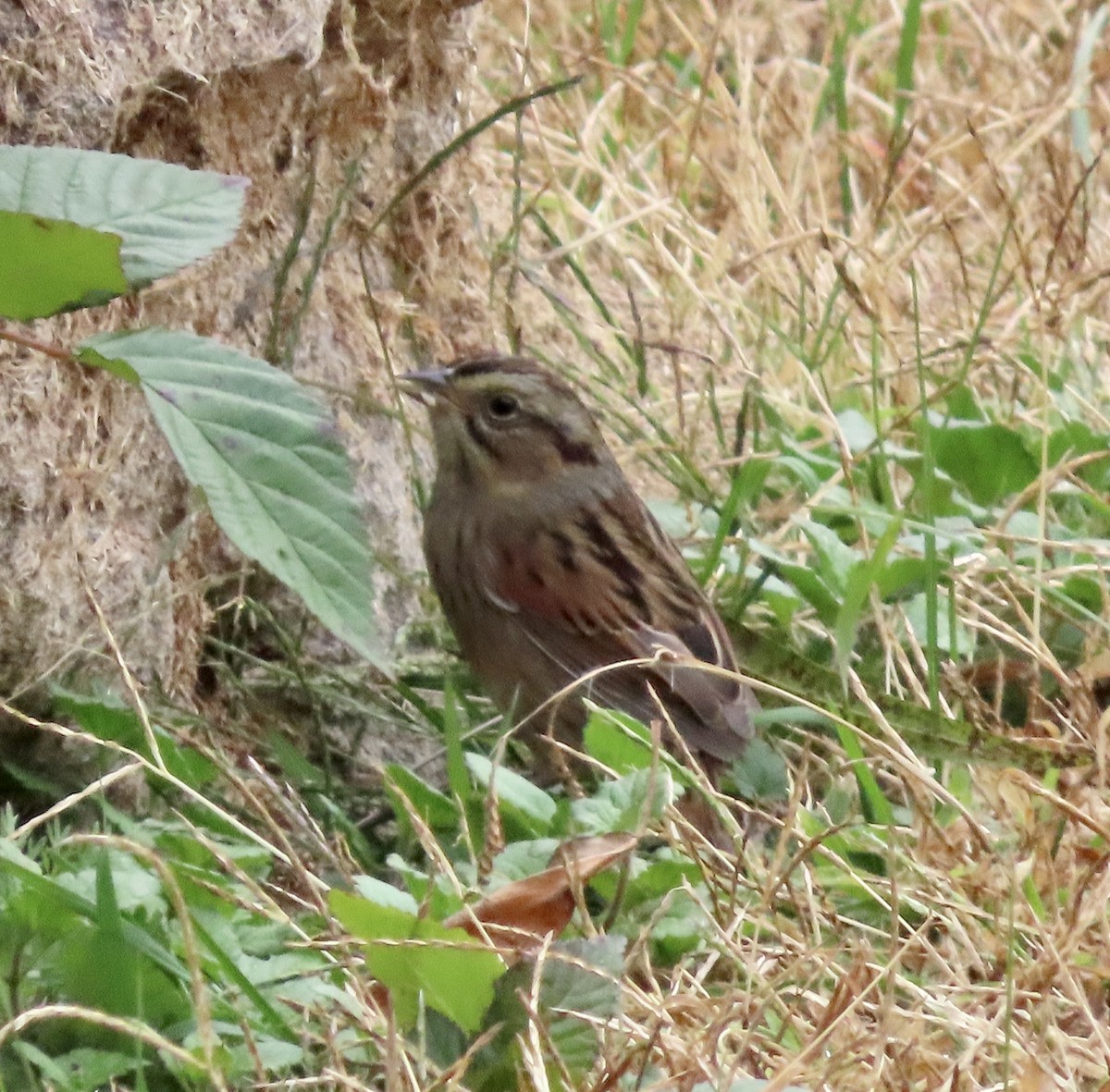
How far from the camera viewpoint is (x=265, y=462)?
6.82 ft

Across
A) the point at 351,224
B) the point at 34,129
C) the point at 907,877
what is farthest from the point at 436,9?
the point at 907,877

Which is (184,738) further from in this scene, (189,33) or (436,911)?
(189,33)

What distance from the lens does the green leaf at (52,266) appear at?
2021 mm

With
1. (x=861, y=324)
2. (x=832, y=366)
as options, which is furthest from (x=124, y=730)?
(x=861, y=324)

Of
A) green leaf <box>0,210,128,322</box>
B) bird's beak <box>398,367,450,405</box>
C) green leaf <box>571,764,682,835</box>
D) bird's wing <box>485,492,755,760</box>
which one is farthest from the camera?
bird's beak <box>398,367,450,405</box>

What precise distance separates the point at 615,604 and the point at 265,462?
1452 mm

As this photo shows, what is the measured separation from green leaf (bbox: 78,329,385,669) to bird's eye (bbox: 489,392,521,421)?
4.54 feet

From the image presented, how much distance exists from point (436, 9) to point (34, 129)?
117 cm

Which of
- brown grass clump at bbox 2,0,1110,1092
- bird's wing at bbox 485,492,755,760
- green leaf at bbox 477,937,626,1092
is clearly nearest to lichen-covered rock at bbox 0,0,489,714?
brown grass clump at bbox 2,0,1110,1092

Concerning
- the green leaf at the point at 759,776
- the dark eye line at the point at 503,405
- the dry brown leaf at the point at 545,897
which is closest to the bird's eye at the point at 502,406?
the dark eye line at the point at 503,405

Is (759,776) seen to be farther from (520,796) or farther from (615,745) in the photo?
(520,796)

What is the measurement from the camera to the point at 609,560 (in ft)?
11.5

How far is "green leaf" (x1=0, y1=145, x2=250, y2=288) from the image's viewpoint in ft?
6.86

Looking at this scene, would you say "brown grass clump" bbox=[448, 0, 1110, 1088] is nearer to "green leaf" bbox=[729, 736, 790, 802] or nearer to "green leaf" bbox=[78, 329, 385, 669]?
"green leaf" bbox=[729, 736, 790, 802]
